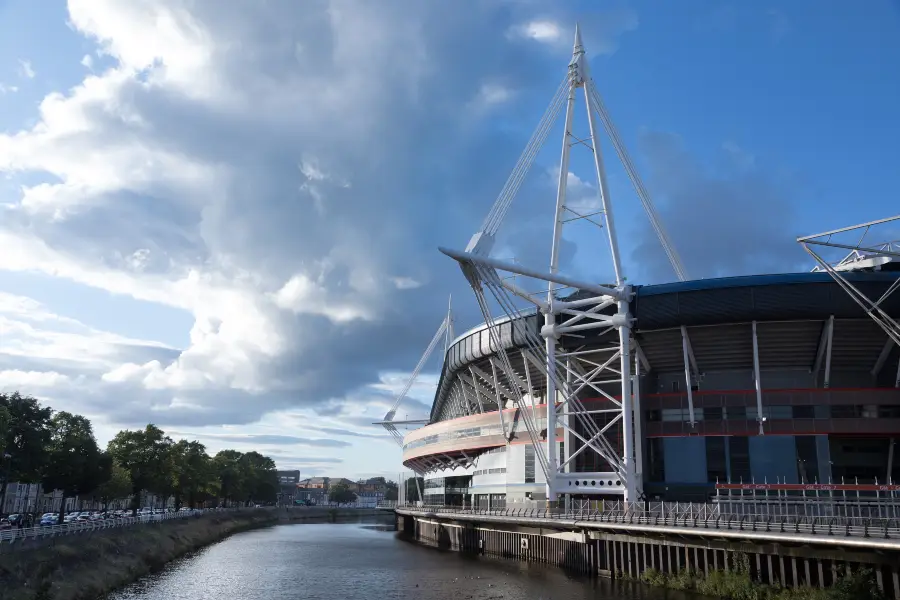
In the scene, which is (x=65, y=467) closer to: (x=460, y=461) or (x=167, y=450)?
(x=167, y=450)

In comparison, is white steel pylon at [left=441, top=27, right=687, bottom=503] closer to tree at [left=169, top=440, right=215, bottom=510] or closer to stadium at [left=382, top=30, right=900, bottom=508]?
stadium at [left=382, top=30, right=900, bottom=508]

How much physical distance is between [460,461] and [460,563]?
3460 cm

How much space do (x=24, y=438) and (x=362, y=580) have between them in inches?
1275

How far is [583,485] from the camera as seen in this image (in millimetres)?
63156

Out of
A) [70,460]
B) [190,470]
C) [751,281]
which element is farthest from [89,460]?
[751,281]

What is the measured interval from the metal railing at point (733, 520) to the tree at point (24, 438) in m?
43.2

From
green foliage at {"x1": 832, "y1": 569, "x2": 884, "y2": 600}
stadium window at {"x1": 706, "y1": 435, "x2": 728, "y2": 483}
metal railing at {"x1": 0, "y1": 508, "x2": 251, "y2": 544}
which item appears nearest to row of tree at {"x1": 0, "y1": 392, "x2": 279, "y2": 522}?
metal railing at {"x1": 0, "y1": 508, "x2": 251, "y2": 544}

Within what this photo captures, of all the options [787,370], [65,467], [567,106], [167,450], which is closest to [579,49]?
[567,106]

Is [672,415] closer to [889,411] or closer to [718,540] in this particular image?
[889,411]

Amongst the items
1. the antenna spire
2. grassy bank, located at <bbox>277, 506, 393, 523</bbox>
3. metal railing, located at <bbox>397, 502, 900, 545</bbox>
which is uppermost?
the antenna spire

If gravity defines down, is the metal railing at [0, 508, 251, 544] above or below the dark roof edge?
below

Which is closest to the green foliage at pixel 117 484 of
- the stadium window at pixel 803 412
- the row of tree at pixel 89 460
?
the row of tree at pixel 89 460

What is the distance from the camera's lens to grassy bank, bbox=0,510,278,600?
35.1 metres

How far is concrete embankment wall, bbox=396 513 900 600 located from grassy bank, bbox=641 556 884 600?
333mm
